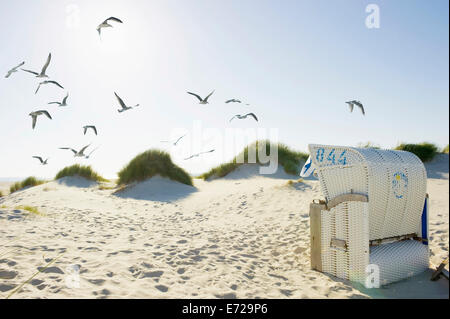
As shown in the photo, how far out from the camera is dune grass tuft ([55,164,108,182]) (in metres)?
16.2

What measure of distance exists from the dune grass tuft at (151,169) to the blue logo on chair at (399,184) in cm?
1156

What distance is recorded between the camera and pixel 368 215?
11.4 ft

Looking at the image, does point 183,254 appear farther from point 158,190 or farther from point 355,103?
point 158,190

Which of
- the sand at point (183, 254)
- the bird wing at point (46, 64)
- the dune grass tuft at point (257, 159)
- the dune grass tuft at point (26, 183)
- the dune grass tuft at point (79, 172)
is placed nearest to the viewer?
the sand at point (183, 254)

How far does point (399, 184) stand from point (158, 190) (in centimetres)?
1072

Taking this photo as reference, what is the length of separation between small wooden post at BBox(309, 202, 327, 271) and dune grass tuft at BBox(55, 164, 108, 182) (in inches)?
595

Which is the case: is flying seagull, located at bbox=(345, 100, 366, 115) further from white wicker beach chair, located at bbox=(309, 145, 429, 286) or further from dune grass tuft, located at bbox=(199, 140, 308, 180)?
dune grass tuft, located at bbox=(199, 140, 308, 180)

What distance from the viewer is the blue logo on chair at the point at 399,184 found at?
3.73 m

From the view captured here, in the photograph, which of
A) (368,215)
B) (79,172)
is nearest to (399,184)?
(368,215)

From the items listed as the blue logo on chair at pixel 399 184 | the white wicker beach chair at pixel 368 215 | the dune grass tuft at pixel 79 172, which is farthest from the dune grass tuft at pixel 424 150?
the dune grass tuft at pixel 79 172

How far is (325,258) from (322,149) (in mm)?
1424

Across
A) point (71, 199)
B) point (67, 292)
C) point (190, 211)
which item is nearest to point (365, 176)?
point (67, 292)

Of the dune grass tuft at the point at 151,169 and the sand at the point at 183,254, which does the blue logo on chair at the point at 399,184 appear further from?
the dune grass tuft at the point at 151,169

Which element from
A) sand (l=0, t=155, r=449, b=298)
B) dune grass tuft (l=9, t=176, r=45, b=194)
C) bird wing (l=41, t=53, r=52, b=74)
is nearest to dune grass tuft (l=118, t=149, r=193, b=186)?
dune grass tuft (l=9, t=176, r=45, b=194)
